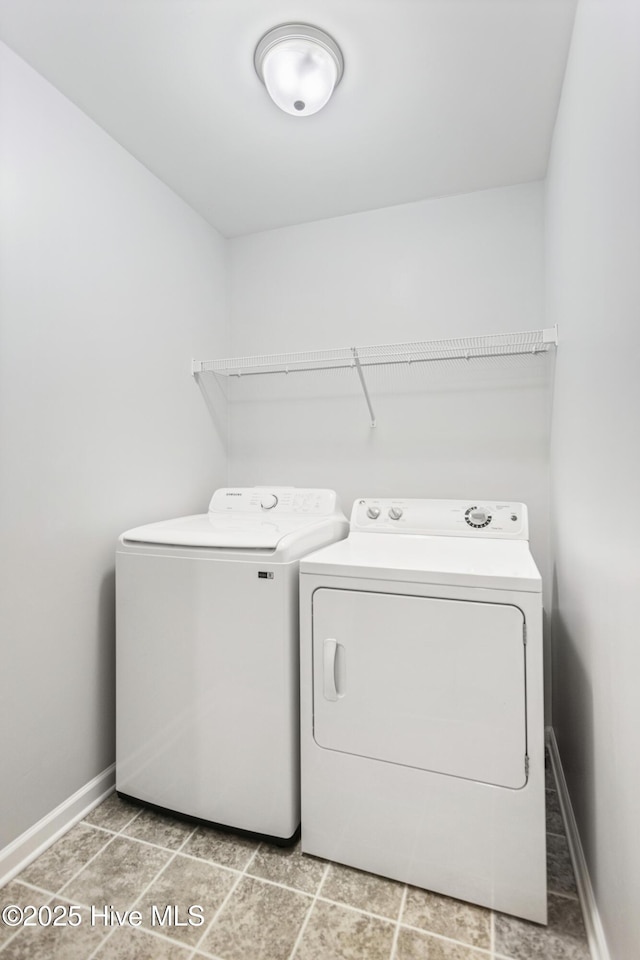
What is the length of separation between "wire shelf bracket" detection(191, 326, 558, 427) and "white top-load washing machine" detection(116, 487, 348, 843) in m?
0.89

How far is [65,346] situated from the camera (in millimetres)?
1639

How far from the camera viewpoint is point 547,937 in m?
1.20

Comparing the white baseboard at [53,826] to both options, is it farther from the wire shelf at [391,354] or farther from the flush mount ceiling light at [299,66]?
the flush mount ceiling light at [299,66]

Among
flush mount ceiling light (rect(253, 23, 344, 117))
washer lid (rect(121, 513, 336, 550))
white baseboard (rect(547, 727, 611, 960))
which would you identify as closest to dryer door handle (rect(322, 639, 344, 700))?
washer lid (rect(121, 513, 336, 550))

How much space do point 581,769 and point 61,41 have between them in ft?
8.52

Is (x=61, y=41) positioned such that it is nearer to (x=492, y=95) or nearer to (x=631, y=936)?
(x=492, y=95)

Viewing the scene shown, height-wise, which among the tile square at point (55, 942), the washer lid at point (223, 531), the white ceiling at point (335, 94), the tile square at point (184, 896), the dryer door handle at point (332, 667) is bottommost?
the tile square at point (184, 896)

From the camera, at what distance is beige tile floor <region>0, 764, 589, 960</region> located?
3.85ft

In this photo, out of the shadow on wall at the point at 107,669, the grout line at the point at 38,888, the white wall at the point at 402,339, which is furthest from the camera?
the white wall at the point at 402,339

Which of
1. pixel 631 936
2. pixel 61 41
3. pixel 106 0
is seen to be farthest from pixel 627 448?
pixel 61 41

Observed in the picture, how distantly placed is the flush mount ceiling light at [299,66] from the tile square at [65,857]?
238 cm

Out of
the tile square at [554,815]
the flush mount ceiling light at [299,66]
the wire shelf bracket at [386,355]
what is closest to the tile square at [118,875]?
the tile square at [554,815]

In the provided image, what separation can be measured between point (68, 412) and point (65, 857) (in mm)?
1365

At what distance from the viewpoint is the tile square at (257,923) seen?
3.85 feet
